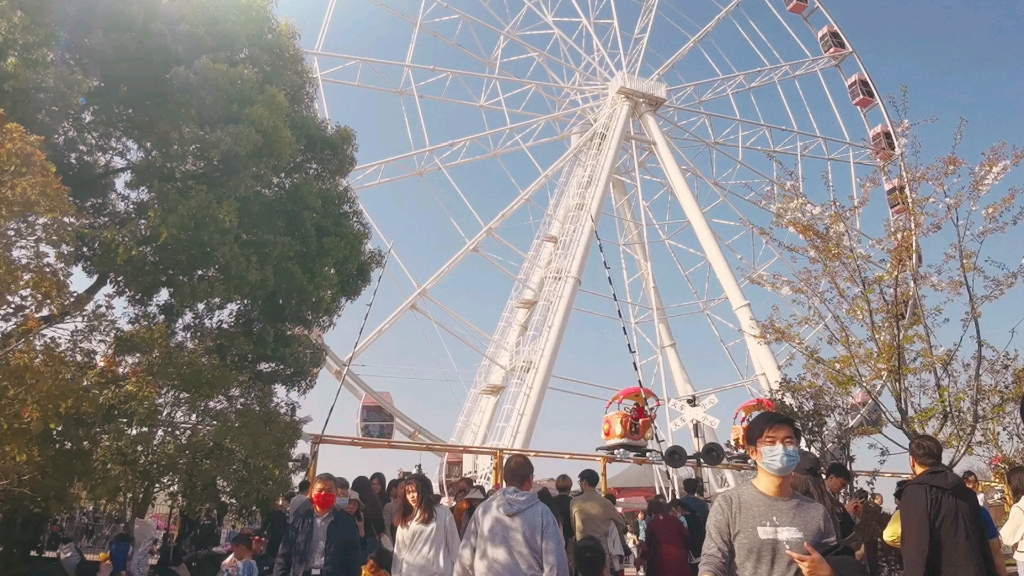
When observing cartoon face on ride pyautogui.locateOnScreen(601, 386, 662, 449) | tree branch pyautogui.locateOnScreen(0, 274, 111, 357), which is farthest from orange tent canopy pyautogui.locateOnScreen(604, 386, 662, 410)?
tree branch pyautogui.locateOnScreen(0, 274, 111, 357)

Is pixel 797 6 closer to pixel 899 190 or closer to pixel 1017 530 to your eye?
pixel 899 190

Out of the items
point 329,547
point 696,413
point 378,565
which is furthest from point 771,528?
point 696,413

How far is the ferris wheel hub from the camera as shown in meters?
17.7

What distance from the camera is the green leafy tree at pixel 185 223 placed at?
914 centimetres

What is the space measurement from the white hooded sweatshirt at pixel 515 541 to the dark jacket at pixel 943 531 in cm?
156

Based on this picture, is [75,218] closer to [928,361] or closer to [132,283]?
[132,283]

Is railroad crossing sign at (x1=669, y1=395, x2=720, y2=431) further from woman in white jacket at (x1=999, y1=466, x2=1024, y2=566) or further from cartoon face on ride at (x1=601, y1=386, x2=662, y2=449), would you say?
woman in white jacket at (x1=999, y1=466, x2=1024, y2=566)

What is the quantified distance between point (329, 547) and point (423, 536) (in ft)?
3.62

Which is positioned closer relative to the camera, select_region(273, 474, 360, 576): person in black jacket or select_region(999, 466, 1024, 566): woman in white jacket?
select_region(999, 466, 1024, 566): woman in white jacket

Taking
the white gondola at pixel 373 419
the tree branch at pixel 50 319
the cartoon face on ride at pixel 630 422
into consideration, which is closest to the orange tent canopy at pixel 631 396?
the cartoon face on ride at pixel 630 422

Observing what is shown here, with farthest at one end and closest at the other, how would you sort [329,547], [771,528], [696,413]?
[696,413] < [329,547] < [771,528]

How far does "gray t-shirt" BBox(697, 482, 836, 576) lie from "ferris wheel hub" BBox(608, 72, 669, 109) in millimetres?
15619

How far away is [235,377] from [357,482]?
3.00 m

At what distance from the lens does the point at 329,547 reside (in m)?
5.52
